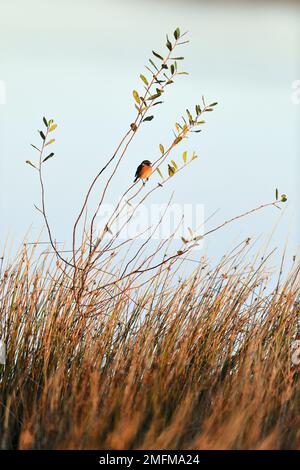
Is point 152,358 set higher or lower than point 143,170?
lower

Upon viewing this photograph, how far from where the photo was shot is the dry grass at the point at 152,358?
80.3 inches

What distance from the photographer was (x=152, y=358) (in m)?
2.64

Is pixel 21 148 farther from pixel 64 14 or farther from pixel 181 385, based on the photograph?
pixel 181 385

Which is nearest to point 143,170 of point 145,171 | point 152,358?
point 145,171

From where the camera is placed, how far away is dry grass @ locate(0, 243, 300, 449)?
2039 mm

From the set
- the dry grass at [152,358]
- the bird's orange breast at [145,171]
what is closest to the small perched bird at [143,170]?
the bird's orange breast at [145,171]

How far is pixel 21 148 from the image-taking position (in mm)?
4738

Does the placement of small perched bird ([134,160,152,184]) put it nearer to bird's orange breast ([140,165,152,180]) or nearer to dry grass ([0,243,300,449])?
bird's orange breast ([140,165,152,180])

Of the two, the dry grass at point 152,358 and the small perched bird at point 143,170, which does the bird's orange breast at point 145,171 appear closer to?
the small perched bird at point 143,170

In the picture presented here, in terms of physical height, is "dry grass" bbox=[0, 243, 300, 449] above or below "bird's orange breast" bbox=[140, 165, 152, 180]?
below

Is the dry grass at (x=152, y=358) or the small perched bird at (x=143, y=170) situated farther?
the small perched bird at (x=143, y=170)

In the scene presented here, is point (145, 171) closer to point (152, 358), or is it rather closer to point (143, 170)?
point (143, 170)

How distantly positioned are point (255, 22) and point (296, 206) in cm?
146

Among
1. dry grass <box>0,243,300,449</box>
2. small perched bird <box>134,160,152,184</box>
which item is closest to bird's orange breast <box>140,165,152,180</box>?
small perched bird <box>134,160,152,184</box>
